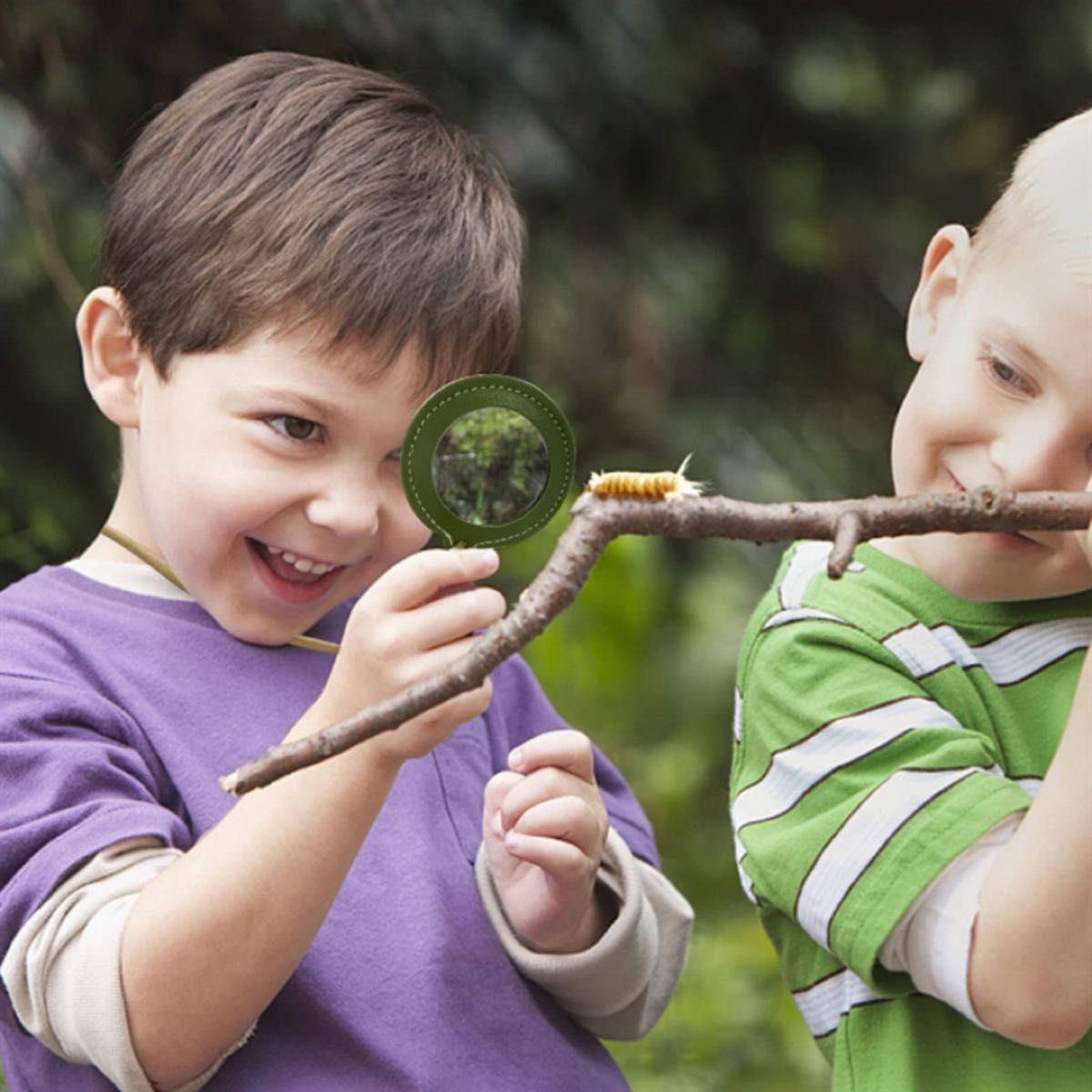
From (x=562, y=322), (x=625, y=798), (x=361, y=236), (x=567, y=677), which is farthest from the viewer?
(x=562, y=322)

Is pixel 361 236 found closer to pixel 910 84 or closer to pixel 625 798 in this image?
pixel 625 798

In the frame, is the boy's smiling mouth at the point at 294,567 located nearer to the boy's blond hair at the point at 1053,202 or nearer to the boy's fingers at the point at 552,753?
the boy's fingers at the point at 552,753

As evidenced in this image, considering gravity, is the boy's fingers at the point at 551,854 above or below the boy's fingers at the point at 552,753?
below

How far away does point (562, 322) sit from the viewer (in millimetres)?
3457

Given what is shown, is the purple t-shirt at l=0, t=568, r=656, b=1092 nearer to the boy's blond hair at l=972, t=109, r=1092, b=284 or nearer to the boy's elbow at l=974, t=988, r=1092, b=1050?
the boy's elbow at l=974, t=988, r=1092, b=1050

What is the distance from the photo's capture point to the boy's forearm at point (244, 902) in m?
1.30

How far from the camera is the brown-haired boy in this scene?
4.30 ft

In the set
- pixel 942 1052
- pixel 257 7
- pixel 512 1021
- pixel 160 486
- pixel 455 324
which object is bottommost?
pixel 512 1021

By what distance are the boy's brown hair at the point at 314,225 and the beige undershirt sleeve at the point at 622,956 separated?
1.64 feet

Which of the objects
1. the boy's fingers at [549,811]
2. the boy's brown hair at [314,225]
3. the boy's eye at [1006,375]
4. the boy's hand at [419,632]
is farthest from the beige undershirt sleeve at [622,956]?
the boy's eye at [1006,375]

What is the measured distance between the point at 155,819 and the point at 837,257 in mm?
2543

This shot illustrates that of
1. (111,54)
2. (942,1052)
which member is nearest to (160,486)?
(942,1052)

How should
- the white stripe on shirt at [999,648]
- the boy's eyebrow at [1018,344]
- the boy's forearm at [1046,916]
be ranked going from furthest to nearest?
the white stripe on shirt at [999,648]
the boy's eyebrow at [1018,344]
the boy's forearm at [1046,916]

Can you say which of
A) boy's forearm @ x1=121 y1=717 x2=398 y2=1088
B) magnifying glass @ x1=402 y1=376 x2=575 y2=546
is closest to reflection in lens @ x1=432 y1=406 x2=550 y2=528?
magnifying glass @ x1=402 y1=376 x2=575 y2=546
